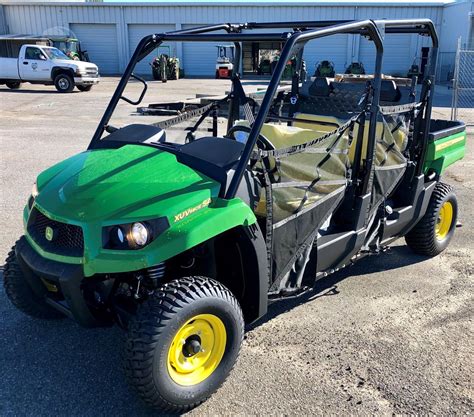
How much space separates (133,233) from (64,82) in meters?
19.2

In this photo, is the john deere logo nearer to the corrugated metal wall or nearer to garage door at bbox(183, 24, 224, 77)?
garage door at bbox(183, 24, 224, 77)

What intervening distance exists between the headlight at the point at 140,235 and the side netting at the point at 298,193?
2.37ft

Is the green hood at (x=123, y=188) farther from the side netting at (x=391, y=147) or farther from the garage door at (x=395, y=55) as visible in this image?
the garage door at (x=395, y=55)

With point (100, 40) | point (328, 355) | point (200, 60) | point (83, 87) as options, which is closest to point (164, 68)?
point (83, 87)

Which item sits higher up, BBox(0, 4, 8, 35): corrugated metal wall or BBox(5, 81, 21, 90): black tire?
BBox(0, 4, 8, 35): corrugated metal wall

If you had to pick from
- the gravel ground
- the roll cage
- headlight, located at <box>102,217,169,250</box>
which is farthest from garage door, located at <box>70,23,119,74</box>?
headlight, located at <box>102,217,169,250</box>

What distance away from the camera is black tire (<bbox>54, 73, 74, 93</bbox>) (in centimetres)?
1980

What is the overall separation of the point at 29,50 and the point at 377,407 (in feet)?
67.5

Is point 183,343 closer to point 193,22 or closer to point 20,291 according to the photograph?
point 20,291

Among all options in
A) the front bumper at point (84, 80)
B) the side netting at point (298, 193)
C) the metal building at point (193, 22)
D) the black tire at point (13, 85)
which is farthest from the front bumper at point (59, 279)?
the metal building at point (193, 22)

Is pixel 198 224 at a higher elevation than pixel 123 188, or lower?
lower

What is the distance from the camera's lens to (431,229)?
4406 mm

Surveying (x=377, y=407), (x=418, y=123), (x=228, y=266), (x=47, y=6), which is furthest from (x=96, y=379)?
(x=47, y=6)

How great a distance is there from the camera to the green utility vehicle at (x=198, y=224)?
2.39m
